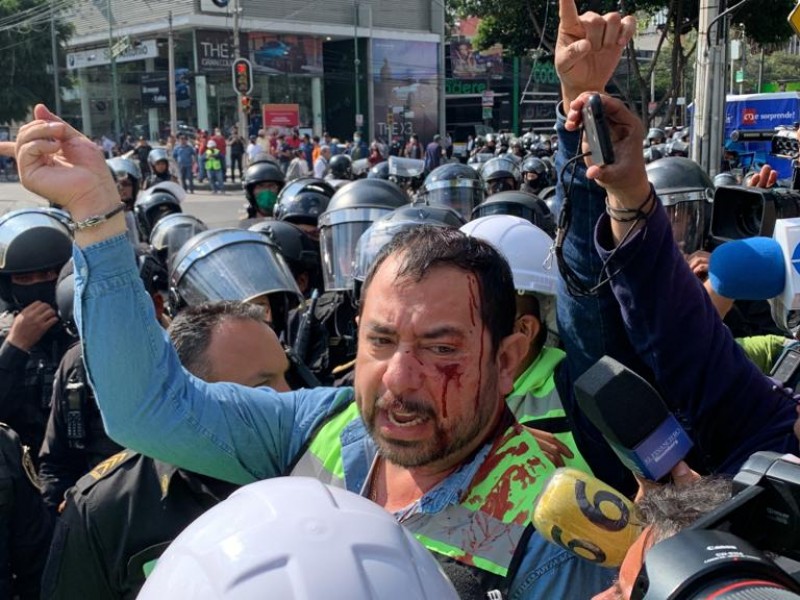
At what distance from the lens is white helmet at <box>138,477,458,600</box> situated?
103 centimetres

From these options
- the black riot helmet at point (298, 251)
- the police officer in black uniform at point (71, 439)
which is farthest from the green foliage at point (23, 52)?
the police officer in black uniform at point (71, 439)

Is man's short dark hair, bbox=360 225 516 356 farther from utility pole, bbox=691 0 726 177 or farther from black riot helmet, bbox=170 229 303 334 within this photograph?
utility pole, bbox=691 0 726 177

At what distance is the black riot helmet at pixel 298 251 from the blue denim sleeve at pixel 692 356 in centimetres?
340

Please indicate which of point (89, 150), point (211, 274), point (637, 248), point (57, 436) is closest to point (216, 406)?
point (89, 150)

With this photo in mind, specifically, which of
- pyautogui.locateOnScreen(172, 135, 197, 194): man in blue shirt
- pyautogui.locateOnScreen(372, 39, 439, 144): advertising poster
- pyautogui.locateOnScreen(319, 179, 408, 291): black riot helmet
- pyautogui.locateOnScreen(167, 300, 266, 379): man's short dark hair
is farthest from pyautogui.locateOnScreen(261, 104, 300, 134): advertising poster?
pyautogui.locateOnScreen(167, 300, 266, 379): man's short dark hair

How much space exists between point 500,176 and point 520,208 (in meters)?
4.38

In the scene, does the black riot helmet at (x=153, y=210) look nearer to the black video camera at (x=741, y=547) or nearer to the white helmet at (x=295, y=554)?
the white helmet at (x=295, y=554)

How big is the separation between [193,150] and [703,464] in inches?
1120

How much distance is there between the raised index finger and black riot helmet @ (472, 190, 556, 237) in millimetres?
4101

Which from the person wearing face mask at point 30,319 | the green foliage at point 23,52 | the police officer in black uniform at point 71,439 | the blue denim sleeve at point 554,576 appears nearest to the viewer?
the blue denim sleeve at point 554,576

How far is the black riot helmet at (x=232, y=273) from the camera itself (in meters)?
3.73

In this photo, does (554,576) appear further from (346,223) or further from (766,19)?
(766,19)

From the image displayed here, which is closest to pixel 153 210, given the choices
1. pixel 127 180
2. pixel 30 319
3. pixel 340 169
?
pixel 127 180

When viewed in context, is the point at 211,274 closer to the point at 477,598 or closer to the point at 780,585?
the point at 477,598
